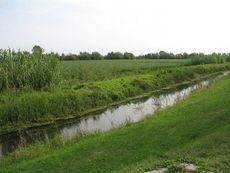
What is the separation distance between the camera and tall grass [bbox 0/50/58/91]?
71.1 feet

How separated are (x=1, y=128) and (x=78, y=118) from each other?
476 cm

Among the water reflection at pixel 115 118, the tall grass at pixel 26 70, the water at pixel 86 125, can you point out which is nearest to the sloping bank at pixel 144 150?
the water at pixel 86 125

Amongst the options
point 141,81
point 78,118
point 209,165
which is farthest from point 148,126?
point 141,81

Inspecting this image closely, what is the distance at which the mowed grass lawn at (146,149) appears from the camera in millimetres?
9470

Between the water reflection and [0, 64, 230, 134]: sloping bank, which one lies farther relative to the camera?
[0, 64, 230, 134]: sloping bank

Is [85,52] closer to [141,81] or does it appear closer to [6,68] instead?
[141,81]

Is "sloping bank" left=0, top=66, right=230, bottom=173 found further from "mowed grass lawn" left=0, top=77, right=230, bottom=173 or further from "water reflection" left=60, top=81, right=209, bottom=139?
"water reflection" left=60, top=81, right=209, bottom=139

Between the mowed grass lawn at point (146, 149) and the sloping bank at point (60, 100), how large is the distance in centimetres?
609

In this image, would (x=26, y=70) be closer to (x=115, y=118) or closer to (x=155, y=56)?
(x=115, y=118)

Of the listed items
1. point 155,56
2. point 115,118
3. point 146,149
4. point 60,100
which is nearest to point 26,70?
point 60,100

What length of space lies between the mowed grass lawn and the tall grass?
925cm

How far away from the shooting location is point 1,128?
1811 cm

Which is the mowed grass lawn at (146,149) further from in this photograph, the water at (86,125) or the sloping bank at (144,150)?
the water at (86,125)

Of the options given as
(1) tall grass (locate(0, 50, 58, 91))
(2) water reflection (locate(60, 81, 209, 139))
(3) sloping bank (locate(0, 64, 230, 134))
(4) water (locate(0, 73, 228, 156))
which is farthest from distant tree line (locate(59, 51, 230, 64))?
(1) tall grass (locate(0, 50, 58, 91))
